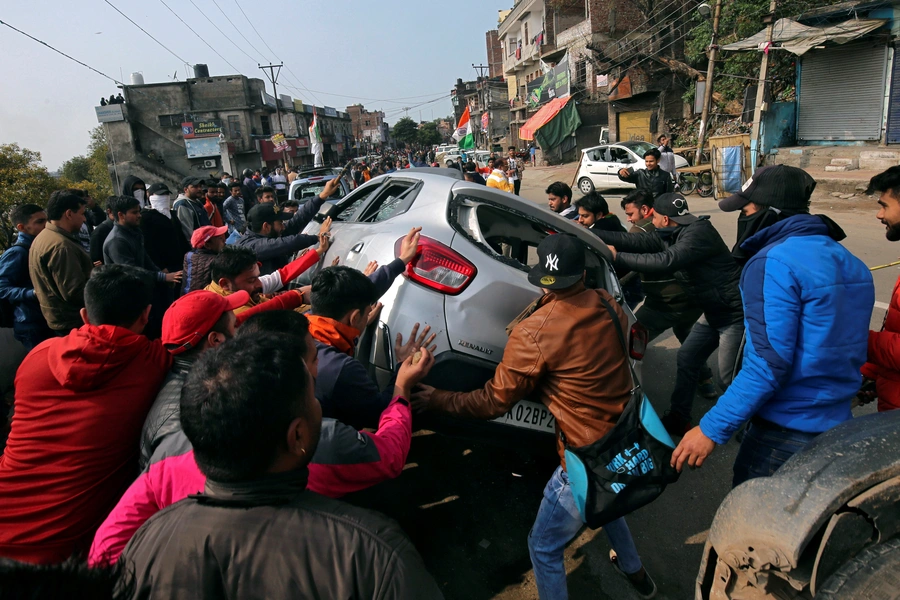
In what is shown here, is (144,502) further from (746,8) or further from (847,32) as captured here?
(746,8)

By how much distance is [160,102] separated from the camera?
1614 inches

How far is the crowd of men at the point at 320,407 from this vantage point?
104 cm

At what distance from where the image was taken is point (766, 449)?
205 centimetres

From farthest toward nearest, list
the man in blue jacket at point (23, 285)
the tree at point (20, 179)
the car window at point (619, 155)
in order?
the tree at point (20, 179) → the car window at point (619, 155) → the man in blue jacket at point (23, 285)

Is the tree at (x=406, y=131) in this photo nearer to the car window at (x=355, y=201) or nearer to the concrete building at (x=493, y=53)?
the concrete building at (x=493, y=53)

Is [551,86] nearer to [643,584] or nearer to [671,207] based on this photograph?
[671,207]

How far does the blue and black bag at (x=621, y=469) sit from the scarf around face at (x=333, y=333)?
97 cm

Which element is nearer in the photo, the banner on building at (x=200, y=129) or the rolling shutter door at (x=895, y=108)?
the rolling shutter door at (x=895, y=108)

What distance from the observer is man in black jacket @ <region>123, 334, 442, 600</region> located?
3.32 ft

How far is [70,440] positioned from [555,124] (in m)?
30.2

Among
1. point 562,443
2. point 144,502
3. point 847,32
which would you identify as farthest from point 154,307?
point 847,32

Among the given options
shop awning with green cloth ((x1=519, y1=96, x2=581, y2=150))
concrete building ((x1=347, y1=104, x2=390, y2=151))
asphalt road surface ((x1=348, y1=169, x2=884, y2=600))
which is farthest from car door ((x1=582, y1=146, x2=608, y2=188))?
concrete building ((x1=347, y1=104, x2=390, y2=151))

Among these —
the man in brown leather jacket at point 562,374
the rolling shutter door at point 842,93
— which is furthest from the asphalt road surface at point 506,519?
the rolling shutter door at point 842,93

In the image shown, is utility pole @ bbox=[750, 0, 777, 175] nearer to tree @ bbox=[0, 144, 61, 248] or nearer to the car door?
the car door
